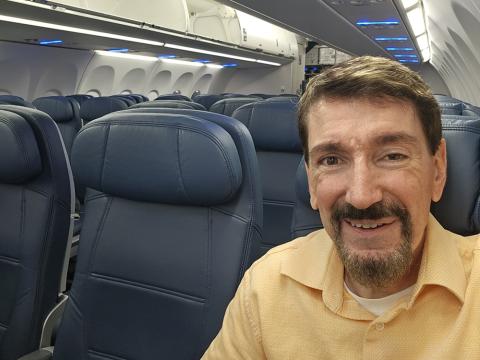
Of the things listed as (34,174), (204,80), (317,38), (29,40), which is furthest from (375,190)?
(204,80)

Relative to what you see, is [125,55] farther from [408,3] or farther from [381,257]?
[381,257]

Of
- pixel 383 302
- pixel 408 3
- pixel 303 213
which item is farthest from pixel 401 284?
pixel 408 3

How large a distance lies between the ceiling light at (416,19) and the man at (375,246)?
5.63 metres

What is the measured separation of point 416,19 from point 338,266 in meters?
6.67

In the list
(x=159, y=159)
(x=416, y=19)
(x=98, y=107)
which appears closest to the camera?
(x=159, y=159)

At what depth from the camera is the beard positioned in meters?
1.00

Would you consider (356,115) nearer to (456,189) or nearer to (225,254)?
(456,189)

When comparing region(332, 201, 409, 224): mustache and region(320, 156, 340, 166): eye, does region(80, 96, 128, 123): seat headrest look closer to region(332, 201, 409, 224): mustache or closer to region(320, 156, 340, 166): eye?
region(320, 156, 340, 166): eye

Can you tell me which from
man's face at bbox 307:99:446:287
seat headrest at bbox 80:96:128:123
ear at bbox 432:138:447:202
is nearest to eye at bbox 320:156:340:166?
man's face at bbox 307:99:446:287

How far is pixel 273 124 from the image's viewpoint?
299 centimetres

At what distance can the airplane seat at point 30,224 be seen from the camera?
1906 mm

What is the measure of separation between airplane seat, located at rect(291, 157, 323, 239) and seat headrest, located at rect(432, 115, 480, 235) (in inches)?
20.1

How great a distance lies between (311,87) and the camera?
3.85 ft

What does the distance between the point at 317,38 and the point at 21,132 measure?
26.9ft
